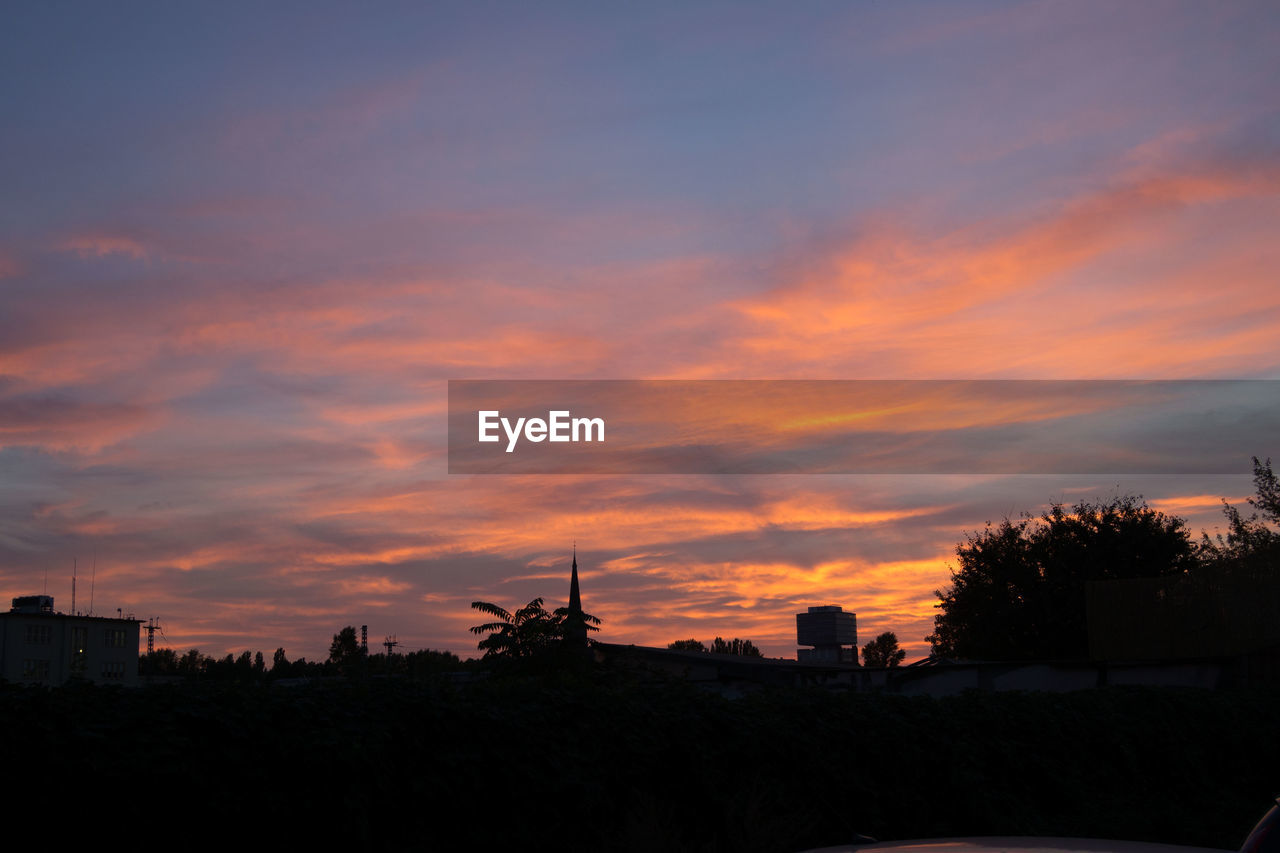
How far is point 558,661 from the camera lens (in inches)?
1240

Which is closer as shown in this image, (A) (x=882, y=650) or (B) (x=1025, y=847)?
(B) (x=1025, y=847)

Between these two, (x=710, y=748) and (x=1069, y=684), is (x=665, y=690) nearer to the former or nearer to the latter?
(x=710, y=748)

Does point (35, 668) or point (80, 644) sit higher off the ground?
point (80, 644)

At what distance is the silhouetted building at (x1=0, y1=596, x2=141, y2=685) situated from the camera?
4040 inches

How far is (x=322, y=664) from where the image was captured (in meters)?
111

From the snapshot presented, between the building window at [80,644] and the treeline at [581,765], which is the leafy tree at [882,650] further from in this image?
the treeline at [581,765]

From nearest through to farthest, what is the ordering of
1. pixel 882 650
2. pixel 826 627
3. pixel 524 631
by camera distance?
pixel 524 631
pixel 826 627
pixel 882 650

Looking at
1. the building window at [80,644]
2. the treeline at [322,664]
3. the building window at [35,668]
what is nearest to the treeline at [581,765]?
the treeline at [322,664]

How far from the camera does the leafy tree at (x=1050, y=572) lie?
50875 mm

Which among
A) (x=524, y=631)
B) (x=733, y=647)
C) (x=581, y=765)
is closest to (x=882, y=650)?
(x=733, y=647)

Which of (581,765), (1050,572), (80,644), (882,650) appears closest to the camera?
(581,765)

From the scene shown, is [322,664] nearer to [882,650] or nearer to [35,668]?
[35,668]

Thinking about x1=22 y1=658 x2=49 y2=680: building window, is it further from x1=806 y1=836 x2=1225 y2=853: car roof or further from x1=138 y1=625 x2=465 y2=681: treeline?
x1=806 y1=836 x2=1225 y2=853: car roof

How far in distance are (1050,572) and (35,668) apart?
9903 centimetres
